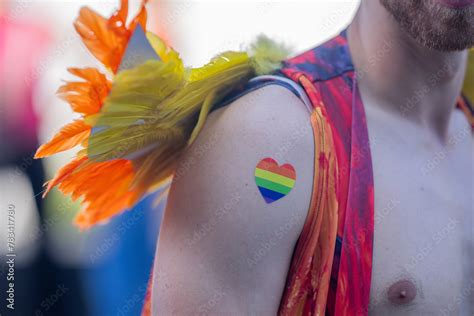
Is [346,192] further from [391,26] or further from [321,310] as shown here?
[391,26]

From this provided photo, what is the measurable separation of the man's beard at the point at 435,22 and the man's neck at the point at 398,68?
0.15 ft

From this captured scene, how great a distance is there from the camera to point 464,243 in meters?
1.35

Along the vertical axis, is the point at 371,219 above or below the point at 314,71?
below

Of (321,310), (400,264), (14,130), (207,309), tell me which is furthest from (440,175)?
(14,130)

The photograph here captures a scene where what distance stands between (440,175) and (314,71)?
380 mm

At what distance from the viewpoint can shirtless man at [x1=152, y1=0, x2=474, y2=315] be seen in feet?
3.54

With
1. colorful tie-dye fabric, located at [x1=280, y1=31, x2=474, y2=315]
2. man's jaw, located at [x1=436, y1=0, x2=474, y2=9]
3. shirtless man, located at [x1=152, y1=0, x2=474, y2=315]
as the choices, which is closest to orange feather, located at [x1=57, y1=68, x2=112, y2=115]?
shirtless man, located at [x1=152, y1=0, x2=474, y2=315]

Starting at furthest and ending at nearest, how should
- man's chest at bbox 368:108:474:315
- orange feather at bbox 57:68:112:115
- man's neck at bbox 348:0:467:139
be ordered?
man's neck at bbox 348:0:467:139
man's chest at bbox 368:108:474:315
orange feather at bbox 57:68:112:115

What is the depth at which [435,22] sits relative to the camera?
130 cm

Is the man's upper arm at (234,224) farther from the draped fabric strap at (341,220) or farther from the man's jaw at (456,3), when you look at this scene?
the man's jaw at (456,3)

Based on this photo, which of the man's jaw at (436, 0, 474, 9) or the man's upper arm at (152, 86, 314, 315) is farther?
the man's jaw at (436, 0, 474, 9)

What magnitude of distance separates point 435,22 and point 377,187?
353mm

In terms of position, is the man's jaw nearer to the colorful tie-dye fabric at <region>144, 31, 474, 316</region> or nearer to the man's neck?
the man's neck

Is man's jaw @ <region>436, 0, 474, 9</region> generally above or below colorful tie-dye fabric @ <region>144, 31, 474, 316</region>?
above
